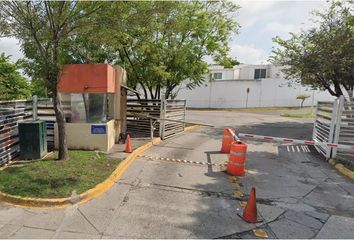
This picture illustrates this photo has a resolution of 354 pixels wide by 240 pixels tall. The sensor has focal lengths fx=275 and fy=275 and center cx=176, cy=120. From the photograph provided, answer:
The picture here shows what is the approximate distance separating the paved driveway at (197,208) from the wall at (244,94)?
2966cm

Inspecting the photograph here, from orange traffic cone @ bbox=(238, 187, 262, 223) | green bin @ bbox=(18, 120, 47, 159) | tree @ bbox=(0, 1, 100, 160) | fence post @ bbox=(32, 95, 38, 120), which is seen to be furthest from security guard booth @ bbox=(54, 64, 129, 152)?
orange traffic cone @ bbox=(238, 187, 262, 223)

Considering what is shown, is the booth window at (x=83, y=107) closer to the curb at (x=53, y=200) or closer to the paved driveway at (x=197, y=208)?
the paved driveway at (x=197, y=208)

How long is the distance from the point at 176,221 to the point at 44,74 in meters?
4.80

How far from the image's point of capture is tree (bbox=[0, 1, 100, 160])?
646 centimetres

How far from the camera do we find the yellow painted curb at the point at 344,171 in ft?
26.3

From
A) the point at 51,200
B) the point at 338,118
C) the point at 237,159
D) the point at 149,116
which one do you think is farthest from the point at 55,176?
the point at 338,118

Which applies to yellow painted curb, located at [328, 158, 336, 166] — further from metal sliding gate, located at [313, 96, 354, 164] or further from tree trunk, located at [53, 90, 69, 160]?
tree trunk, located at [53, 90, 69, 160]

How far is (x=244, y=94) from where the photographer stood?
38000 mm

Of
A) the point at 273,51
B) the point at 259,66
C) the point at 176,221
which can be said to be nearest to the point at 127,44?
the point at 176,221

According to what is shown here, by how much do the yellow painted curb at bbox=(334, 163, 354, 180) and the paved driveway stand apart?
0.75 ft

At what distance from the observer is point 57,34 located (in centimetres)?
679

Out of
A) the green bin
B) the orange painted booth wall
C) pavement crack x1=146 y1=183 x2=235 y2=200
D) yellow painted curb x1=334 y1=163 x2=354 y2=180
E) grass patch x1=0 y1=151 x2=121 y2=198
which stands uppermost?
the orange painted booth wall

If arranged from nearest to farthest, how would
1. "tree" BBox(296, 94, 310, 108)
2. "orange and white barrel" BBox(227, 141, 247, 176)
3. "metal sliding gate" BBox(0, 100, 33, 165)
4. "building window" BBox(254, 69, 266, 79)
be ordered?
"metal sliding gate" BBox(0, 100, 33, 165)
"orange and white barrel" BBox(227, 141, 247, 176)
"tree" BBox(296, 94, 310, 108)
"building window" BBox(254, 69, 266, 79)

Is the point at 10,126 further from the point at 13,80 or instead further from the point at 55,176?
the point at 13,80
